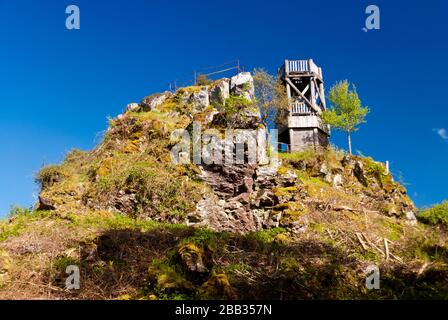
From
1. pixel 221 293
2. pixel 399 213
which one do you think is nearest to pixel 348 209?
pixel 399 213

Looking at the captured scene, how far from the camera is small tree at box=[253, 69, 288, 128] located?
3167 cm

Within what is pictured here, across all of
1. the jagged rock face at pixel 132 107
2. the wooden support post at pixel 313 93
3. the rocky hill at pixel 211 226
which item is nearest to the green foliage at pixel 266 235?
the rocky hill at pixel 211 226

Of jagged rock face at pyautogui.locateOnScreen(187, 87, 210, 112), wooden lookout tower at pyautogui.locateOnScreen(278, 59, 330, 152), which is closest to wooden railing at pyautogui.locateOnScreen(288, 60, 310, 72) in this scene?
wooden lookout tower at pyautogui.locateOnScreen(278, 59, 330, 152)

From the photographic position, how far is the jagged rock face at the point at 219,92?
2677cm

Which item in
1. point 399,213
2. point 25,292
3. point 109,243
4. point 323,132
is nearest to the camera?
point 25,292

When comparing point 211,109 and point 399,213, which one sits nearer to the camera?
point 399,213

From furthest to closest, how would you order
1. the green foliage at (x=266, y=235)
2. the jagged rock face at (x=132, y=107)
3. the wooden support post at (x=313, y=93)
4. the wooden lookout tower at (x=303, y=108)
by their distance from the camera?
the wooden support post at (x=313, y=93) < the wooden lookout tower at (x=303, y=108) < the jagged rock face at (x=132, y=107) < the green foliage at (x=266, y=235)

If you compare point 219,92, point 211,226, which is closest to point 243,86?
point 219,92

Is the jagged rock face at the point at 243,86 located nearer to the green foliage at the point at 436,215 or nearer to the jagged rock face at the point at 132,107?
the jagged rock face at the point at 132,107

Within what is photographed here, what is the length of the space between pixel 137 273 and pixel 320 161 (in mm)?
17577

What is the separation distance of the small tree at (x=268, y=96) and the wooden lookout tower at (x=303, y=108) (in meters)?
1.03

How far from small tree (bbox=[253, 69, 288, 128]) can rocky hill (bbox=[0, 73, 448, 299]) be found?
13.1 ft
